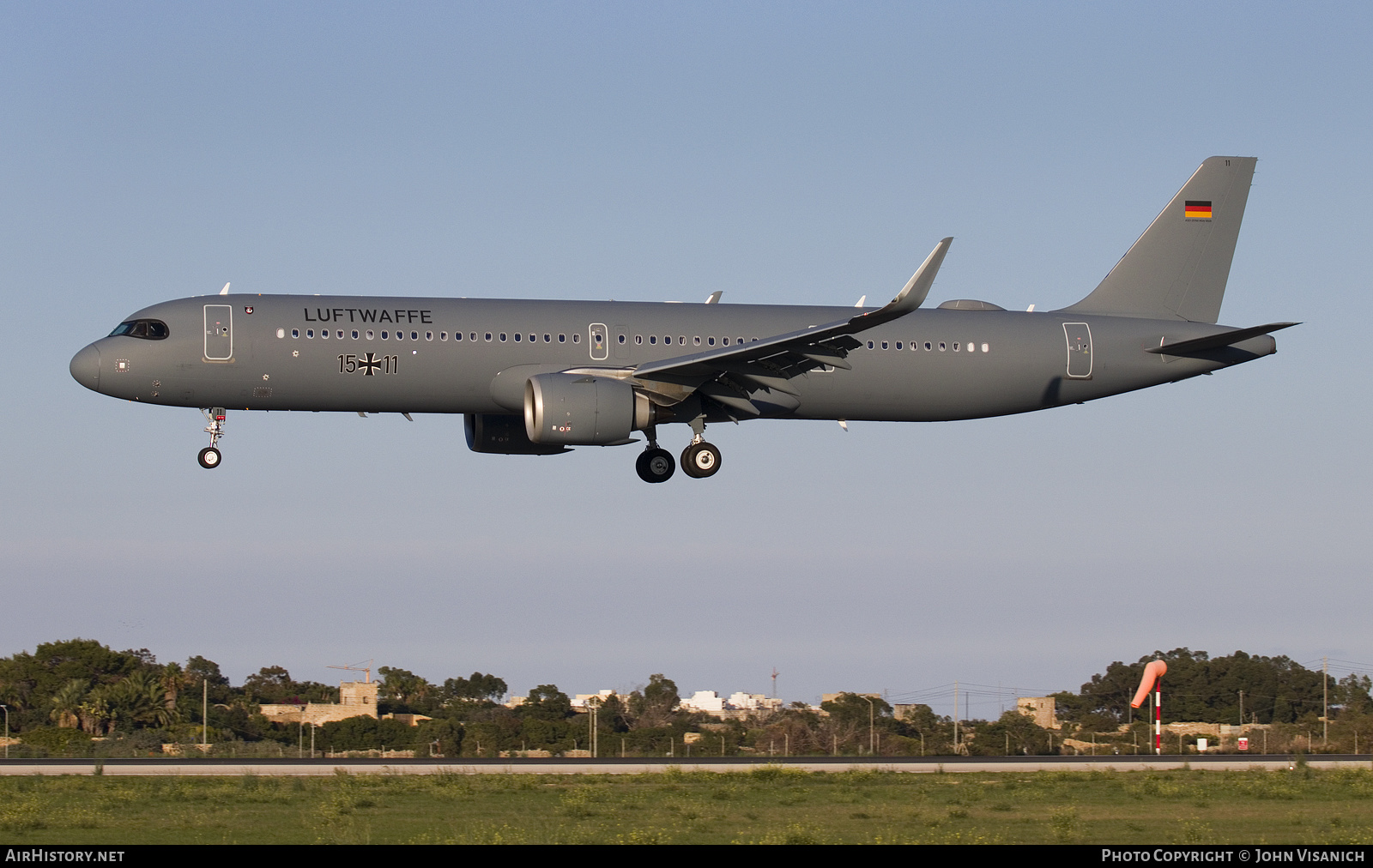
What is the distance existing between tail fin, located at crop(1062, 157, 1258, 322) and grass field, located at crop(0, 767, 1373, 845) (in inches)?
677

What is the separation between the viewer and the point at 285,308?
38.2 metres

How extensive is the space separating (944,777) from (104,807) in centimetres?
1449

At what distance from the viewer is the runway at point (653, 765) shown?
29750 mm

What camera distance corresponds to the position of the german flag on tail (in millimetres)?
46781

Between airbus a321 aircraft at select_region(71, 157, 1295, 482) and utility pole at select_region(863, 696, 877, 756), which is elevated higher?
airbus a321 aircraft at select_region(71, 157, 1295, 482)

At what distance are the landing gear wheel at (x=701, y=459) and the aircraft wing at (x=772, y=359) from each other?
1.20 metres

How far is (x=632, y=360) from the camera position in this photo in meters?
39.6

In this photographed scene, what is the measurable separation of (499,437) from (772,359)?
25.6 ft

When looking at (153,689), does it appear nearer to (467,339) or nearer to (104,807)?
(467,339)

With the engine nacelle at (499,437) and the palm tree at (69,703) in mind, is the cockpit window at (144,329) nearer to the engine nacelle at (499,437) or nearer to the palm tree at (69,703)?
the engine nacelle at (499,437)

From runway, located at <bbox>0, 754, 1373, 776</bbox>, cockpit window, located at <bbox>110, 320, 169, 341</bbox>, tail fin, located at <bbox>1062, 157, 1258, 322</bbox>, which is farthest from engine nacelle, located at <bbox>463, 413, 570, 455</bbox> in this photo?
tail fin, located at <bbox>1062, 157, 1258, 322</bbox>

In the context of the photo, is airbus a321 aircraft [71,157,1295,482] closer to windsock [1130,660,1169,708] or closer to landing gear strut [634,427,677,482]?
landing gear strut [634,427,677,482]

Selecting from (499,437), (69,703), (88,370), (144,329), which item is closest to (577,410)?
(499,437)
